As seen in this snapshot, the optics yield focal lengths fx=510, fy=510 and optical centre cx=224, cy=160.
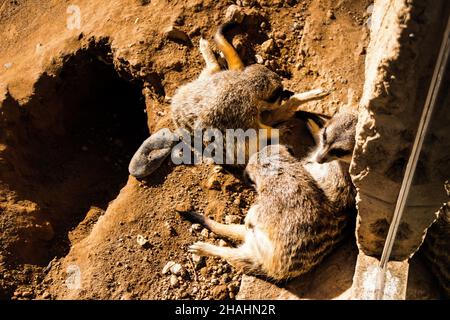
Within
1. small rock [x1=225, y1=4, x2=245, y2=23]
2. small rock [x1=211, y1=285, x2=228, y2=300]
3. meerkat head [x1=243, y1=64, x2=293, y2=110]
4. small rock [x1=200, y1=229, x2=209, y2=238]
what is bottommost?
small rock [x1=211, y1=285, x2=228, y2=300]

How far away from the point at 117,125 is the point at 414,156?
3.10m

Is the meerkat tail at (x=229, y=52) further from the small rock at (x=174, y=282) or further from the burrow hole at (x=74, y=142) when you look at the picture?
the small rock at (x=174, y=282)

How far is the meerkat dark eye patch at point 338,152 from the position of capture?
3.41 metres

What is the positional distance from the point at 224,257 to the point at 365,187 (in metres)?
1.38

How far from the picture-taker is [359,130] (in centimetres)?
243

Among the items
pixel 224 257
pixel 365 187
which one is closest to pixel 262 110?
pixel 224 257

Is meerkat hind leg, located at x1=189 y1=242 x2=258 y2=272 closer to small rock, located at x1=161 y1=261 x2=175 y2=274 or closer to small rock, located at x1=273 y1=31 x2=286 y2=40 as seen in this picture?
small rock, located at x1=161 y1=261 x2=175 y2=274

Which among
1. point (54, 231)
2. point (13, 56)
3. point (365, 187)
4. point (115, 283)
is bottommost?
point (115, 283)

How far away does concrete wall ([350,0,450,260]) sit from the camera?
2.01m

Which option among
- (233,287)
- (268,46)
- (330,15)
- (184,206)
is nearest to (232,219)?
(184,206)

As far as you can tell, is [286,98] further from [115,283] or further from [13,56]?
[13,56]

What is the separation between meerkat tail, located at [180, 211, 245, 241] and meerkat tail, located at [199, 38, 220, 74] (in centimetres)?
118

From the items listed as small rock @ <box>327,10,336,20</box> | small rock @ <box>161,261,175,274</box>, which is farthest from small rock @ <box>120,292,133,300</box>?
small rock @ <box>327,10,336,20</box>

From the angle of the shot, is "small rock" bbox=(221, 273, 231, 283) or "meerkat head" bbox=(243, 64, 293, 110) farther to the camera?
"meerkat head" bbox=(243, 64, 293, 110)
